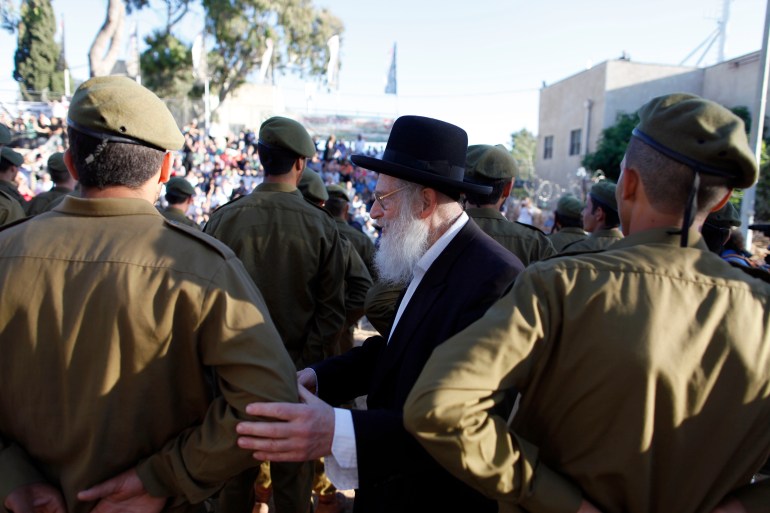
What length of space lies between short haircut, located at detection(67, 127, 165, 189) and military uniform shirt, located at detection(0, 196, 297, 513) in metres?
0.07

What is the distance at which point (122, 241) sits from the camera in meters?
1.58

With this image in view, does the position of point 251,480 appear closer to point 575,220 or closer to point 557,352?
point 557,352

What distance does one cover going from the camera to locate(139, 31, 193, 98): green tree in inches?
1284

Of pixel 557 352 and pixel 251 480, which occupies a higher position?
pixel 557 352

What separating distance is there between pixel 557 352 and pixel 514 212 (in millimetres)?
19325

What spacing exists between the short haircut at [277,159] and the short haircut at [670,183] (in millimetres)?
2590

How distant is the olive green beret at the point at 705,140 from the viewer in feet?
4.43

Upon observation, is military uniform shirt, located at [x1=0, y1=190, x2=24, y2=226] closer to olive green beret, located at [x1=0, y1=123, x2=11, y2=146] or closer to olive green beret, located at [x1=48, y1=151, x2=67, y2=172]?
olive green beret, located at [x1=0, y1=123, x2=11, y2=146]

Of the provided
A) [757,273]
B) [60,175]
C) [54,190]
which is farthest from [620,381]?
[60,175]

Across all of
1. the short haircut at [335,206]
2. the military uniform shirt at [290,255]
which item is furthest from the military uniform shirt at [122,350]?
the short haircut at [335,206]

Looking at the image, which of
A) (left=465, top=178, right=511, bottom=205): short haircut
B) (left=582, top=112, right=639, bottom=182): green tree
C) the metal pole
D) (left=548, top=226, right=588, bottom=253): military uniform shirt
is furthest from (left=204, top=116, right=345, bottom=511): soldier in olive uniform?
(left=582, top=112, right=639, bottom=182): green tree

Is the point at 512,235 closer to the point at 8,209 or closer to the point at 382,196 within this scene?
the point at 382,196

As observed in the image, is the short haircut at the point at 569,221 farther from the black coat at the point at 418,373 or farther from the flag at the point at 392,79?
the flag at the point at 392,79

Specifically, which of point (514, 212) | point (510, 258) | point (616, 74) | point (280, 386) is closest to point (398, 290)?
point (510, 258)
